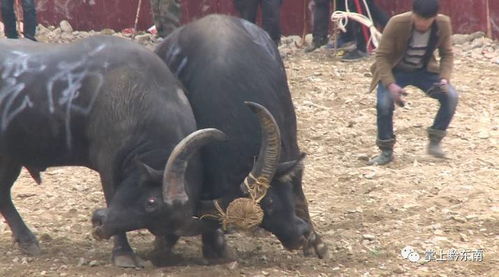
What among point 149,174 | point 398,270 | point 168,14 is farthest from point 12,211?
point 168,14

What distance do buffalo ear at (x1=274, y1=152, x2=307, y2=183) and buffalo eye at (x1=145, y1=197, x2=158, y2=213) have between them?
716mm

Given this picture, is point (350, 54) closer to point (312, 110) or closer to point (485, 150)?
point (312, 110)

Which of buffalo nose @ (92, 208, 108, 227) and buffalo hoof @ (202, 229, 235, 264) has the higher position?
buffalo nose @ (92, 208, 108, 227)

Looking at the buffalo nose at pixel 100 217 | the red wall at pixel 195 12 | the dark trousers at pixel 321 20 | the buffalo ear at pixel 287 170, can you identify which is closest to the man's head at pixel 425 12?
the buffalo ear at pixel 287 170

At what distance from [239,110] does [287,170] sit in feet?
1.49

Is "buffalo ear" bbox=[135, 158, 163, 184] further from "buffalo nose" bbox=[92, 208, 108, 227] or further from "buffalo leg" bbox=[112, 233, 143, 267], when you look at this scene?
"buffalo leg" bbox=[112, 233, 143, 267]

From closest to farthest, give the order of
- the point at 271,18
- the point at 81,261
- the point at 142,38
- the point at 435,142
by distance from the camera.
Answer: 1. the point at 81,261
2. the point at 435,142
3. the point at 271,18
4. the point at 142,38

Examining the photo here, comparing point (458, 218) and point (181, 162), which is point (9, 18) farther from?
point (181, 162)

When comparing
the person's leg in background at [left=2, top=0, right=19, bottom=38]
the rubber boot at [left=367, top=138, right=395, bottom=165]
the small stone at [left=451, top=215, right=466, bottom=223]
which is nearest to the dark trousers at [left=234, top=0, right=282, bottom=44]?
the person's leg in background at [left=2, top=0, right=19, bottom=38]

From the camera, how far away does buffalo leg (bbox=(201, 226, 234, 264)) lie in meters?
6.25

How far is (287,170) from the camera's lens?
19.2ft

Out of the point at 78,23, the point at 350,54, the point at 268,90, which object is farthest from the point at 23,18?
the point at 268,90

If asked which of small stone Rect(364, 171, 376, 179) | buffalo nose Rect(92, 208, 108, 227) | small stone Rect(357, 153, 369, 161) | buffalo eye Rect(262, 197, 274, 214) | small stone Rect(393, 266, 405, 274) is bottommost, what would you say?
small stone Rect(357, 153, 369, 161)
